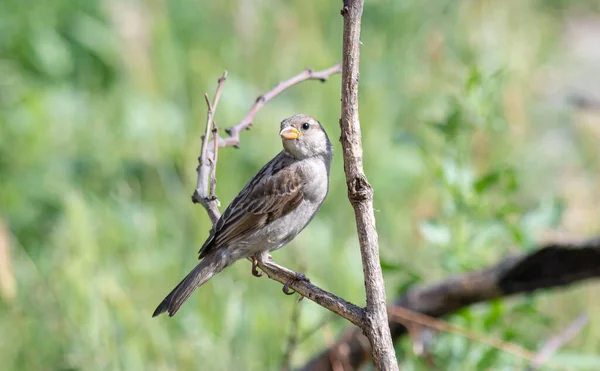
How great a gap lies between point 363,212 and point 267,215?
4.26 feet

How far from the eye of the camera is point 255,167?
6.20 m

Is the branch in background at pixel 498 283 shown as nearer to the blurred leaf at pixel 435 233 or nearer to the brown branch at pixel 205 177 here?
the blurred leaf at pixel 435 233

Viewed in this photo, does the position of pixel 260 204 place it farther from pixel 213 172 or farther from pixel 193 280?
pixel 213 172

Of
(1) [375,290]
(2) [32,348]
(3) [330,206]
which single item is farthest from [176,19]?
(1) [375,290]

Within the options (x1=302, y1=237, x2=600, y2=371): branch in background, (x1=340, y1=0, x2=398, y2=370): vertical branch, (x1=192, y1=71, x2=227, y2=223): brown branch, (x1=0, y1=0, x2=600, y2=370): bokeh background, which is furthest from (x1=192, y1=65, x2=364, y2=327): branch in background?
(x1=302, y1=237, x2=600, y2=371): branch in background

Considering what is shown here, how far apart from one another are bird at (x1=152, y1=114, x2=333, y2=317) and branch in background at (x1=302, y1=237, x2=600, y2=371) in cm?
68

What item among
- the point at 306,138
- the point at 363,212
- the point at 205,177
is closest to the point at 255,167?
the point at 306,138

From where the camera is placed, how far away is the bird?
3.18 meters

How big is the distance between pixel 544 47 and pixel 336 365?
5.51 meters

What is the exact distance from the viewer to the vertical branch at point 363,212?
1.96m

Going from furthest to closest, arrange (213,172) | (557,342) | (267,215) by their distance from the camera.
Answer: (557,342)
(267,215)
(213,172)

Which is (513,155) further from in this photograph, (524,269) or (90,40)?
(90,40)

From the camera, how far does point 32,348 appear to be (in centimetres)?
477

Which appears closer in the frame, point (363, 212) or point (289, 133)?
point (363, 212)
